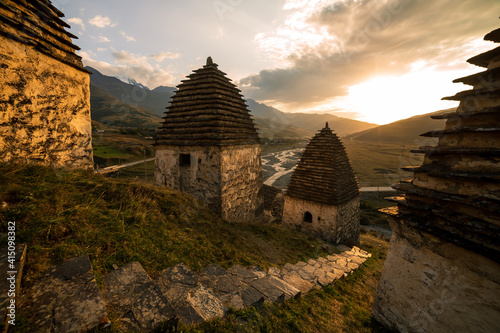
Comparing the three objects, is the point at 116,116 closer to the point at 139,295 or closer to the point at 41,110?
the point at 41,110

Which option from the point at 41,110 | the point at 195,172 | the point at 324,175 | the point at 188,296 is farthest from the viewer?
the point at 324,175

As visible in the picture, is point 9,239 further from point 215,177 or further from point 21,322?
point 215,177

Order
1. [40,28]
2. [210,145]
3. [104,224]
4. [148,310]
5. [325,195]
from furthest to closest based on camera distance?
[325,195] < [210,145] < [40,28] < [104,224] < [148,310]

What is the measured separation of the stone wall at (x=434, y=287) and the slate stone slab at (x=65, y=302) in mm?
4793

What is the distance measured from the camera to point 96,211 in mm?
3736

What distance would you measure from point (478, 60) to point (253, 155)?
7.82m

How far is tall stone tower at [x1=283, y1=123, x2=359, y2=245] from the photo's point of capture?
419 inches

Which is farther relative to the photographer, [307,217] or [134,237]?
[307,217]

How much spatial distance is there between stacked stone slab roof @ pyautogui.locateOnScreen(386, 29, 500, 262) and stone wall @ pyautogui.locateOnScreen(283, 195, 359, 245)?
741cm

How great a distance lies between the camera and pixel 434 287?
339 cm

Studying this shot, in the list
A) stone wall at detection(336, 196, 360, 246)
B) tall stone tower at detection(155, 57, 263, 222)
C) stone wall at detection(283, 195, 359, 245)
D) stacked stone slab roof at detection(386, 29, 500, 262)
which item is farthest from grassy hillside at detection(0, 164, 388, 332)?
stone wall at detection(336, 196, 360, 246)

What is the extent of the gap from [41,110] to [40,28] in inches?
66.7

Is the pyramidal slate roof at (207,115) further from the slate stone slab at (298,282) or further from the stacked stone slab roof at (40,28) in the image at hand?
the slate stone slab at (298,282)

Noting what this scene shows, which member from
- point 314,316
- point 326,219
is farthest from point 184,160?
point 326,219
